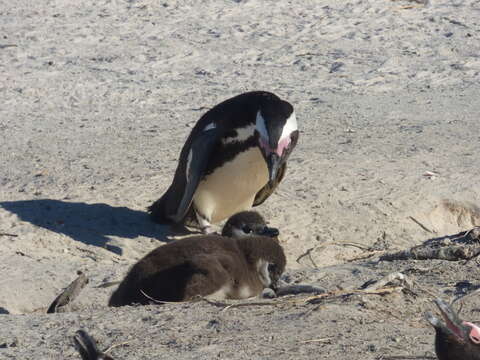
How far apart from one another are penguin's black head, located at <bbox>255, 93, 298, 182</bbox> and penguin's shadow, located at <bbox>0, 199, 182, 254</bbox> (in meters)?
1.18

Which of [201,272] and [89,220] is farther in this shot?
[89,220]

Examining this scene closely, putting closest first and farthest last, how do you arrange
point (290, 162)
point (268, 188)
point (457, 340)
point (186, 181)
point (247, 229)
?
point (457, 340) → point (247, 229) → point (186, 181) → point (268, 188) → point (290, 162)

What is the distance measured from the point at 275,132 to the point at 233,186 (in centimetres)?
77

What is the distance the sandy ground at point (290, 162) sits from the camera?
15.6 feet

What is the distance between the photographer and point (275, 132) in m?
7.16

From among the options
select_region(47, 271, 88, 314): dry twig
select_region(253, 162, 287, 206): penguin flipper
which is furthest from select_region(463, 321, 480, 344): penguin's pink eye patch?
select_region(253, 162, 287, 206): penguin flipper

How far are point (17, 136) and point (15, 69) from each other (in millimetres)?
2059

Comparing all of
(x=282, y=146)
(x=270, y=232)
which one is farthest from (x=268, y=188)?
(x=270, y=232)

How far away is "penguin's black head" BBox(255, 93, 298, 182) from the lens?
715 cm

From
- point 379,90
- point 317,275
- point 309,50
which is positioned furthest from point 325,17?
point 317,275

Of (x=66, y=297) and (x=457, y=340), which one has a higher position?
(x=457, y=340)

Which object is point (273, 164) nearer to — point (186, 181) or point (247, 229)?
point (247, 229)

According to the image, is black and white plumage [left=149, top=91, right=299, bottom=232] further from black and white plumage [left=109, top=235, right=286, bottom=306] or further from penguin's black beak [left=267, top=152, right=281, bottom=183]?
black and white plumage [left=109, top=235, right=286, bottom=306]

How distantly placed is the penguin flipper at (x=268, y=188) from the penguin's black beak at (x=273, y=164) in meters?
0.39
